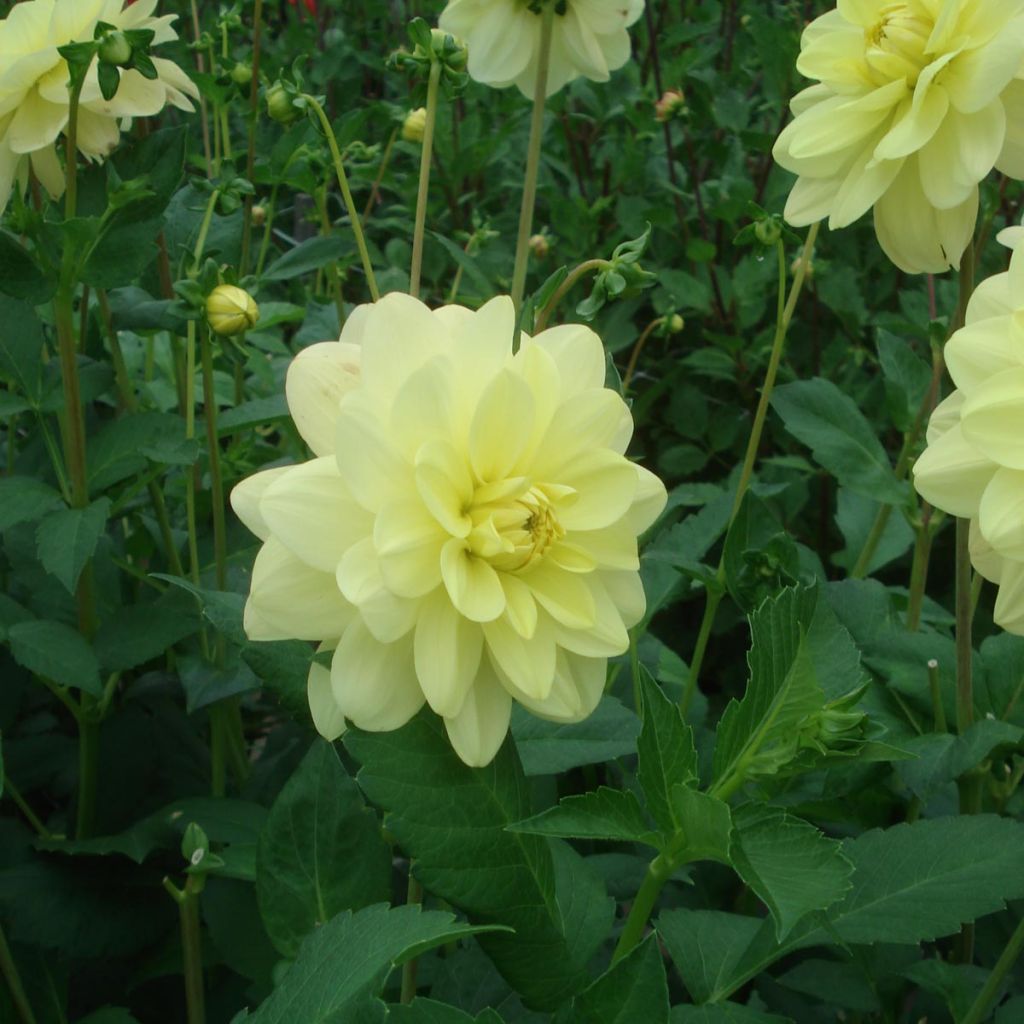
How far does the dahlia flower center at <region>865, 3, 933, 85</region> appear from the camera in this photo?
84cm

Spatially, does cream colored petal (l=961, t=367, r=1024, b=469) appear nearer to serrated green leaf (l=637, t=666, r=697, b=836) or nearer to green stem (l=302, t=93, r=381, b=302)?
serrated green leaf (l=637, t=666, r=697, b=836)

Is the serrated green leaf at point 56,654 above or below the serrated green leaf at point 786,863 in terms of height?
below

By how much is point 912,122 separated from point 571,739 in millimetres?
484

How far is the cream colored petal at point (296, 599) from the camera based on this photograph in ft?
1.96

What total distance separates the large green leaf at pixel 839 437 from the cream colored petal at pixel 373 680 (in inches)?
23.9

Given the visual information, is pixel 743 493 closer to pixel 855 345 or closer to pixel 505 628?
pixel 505 628

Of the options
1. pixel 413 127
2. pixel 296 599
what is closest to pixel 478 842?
pixel 296 599

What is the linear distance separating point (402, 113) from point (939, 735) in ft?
3.16

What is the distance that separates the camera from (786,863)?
0.62 metres

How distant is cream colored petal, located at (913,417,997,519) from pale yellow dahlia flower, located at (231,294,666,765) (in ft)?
0.56

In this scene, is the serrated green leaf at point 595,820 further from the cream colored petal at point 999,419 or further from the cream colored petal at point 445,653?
the cream colored petal at point 999,419

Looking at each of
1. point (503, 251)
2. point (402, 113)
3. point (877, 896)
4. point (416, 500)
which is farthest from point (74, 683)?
point (503, 251)

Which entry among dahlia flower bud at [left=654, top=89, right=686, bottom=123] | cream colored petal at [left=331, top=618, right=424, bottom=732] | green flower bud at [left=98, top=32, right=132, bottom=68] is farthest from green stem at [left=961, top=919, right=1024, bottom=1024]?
dahlia flower bud at [left=654, top=89, right=686, bottom=123]

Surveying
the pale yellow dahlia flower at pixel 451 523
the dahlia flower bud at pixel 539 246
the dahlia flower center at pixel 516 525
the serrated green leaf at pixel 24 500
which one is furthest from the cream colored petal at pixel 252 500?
the dahlia flower bud at pixel 539 246
